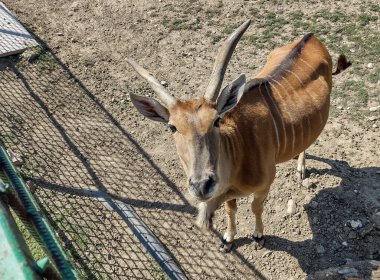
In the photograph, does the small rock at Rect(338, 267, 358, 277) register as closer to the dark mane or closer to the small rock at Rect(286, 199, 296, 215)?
the small rock at Rect(286, 199, 296, 215)

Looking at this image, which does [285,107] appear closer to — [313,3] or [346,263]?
[346,263]

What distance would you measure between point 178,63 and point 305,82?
9.46ft

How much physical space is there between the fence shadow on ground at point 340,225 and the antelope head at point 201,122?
154 centimetres

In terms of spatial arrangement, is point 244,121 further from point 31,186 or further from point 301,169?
point 31,186

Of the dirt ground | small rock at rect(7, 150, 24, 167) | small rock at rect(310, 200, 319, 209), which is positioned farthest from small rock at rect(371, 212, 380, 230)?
small rock at rect(7, 150, 24, 167)

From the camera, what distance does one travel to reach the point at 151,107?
362 centimetres

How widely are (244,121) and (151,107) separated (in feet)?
3.11

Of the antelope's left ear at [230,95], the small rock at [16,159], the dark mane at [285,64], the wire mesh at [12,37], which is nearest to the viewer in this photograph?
the antelope's left ear at [230,95]

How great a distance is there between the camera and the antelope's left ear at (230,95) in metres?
3.52

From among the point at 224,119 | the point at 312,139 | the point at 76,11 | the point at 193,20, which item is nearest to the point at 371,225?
the point at 312,139

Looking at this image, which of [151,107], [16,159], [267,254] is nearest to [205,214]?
[267,254]

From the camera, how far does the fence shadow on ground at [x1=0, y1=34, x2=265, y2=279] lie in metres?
4.62

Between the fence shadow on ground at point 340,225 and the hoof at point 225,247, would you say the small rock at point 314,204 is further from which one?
the hoof at point 225,247

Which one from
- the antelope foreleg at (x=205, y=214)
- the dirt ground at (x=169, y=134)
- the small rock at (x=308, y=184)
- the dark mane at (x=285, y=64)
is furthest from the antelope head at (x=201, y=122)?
the small rock at (x=308, y=184)
